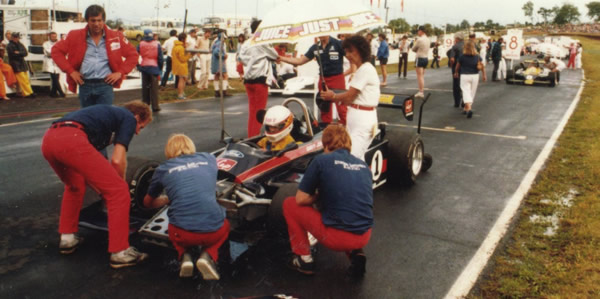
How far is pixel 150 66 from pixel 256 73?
18.0 feet

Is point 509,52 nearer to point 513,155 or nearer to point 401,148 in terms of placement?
point 513,155

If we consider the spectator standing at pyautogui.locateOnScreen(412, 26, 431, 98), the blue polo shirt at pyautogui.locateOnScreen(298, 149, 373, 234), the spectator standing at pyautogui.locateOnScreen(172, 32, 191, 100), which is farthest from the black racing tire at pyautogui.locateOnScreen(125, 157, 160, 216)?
the spectator standing at pyautogui.locateOnScreen(412, 26, 431, 98)

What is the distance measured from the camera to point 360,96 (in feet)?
17.2

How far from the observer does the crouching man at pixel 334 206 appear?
3777mm

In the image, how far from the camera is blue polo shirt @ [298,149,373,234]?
377 cm

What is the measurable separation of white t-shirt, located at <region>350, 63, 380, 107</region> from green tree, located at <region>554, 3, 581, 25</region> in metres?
210

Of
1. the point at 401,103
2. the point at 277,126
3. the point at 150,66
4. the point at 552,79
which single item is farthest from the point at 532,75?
the point at 277,126

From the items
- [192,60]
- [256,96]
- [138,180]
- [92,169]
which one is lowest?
[138,180]

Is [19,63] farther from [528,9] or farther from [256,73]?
[528,9]

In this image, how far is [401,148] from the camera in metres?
6.29

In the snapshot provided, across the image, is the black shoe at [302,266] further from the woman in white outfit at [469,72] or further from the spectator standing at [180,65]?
the spectator standing at [180,65]

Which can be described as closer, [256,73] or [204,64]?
[256,73]

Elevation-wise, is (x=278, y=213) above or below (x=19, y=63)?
below

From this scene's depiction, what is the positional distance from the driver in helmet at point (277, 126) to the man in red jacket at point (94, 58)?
2033 mm
